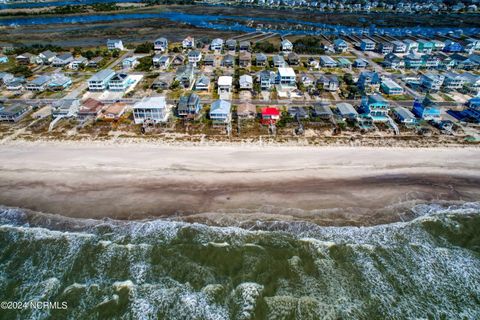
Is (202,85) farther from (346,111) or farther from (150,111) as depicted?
(346,111)

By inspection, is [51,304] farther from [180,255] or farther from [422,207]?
[422,207]

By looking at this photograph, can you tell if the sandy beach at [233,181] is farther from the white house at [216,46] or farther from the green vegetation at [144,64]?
the white house at [216,46]

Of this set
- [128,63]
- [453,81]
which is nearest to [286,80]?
[453,81]

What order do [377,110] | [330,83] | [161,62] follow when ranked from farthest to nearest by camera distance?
[161,62] → [330,83] → [377,110]

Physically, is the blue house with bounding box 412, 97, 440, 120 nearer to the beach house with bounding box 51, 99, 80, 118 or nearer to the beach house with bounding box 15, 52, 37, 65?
the beach house with bounding box 51, 99, 80, 118

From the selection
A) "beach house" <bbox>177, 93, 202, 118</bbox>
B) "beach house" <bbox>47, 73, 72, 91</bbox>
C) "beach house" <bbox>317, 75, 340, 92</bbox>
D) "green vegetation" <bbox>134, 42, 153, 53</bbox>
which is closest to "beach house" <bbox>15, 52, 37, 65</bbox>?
"beach house" <bbox>47, 73, 72, 91</bbox>

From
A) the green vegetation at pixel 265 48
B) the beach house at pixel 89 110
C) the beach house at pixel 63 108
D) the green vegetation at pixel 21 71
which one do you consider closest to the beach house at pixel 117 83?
the beach house at pixel 89 110

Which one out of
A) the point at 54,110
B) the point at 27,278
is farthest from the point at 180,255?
the point at 54,110
